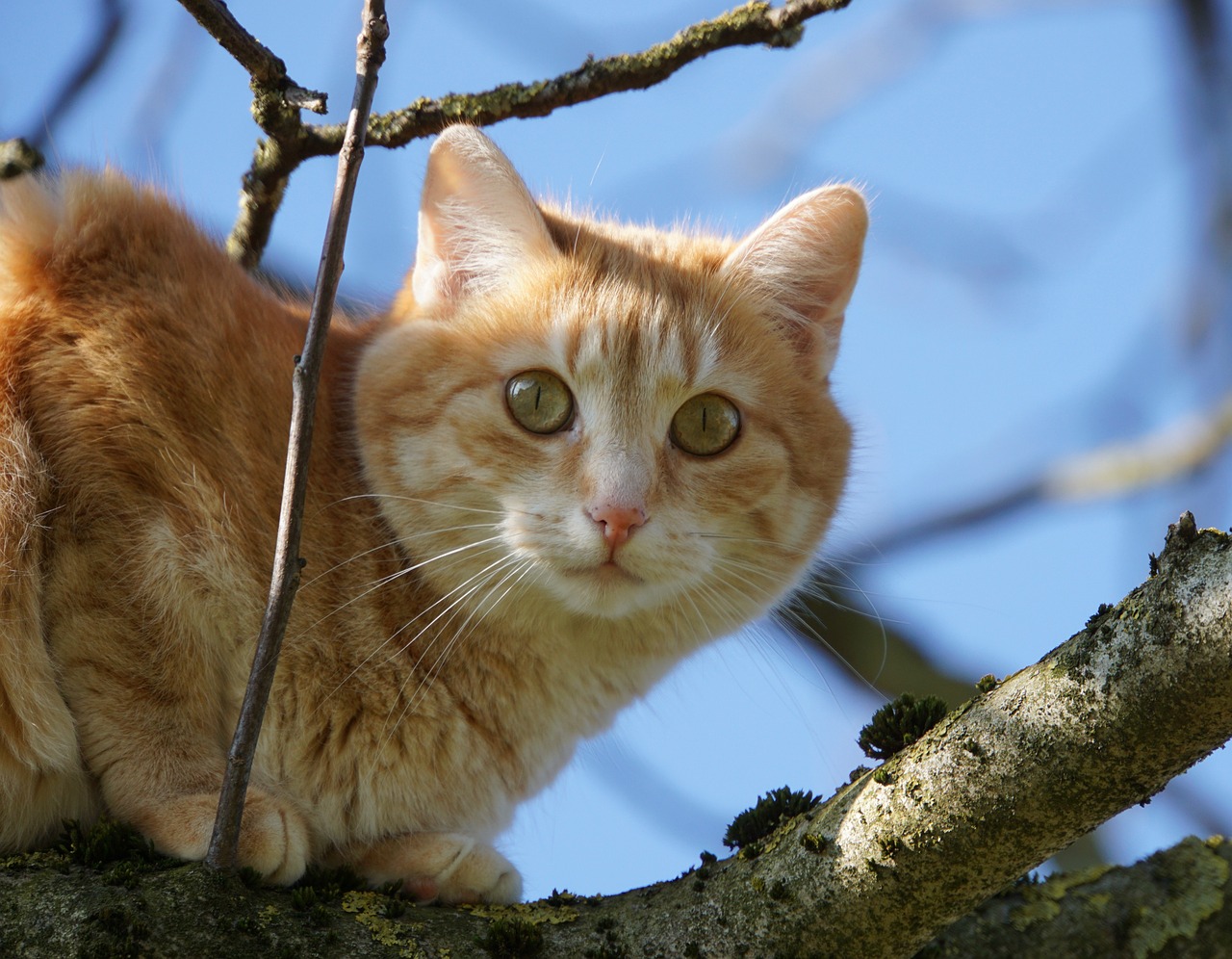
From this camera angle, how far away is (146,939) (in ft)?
6.29

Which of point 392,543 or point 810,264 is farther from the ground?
point 810,264

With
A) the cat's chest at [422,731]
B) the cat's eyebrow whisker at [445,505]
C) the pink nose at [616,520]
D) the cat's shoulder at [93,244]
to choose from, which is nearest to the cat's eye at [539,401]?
the cat's eyebrow whisker at [445,505]

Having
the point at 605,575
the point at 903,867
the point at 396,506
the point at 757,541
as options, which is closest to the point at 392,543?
the point at 396,506

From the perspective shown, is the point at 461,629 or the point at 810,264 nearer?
the point at 461,629

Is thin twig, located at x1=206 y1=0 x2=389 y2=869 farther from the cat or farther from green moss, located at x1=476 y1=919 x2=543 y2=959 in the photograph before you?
Result: the cat

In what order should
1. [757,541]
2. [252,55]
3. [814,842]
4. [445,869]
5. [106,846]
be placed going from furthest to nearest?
[757,541]
[445,869]
[252,55]
[106,846]
[814,842]

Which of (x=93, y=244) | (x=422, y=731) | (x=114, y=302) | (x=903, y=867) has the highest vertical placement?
(x=93, y=244)

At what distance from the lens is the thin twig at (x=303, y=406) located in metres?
1.77

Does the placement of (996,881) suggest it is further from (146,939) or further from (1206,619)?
(146,939)

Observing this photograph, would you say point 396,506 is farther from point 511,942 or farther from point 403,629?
point 511,942

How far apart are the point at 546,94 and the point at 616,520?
1.12 metres

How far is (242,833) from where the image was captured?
95.2 inches

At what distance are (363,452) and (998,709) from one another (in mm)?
1779

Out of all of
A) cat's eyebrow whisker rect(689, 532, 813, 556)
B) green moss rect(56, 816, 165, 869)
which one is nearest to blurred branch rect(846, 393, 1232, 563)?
cat's eyebrow whisker rect(689, 532, 813, 556)
